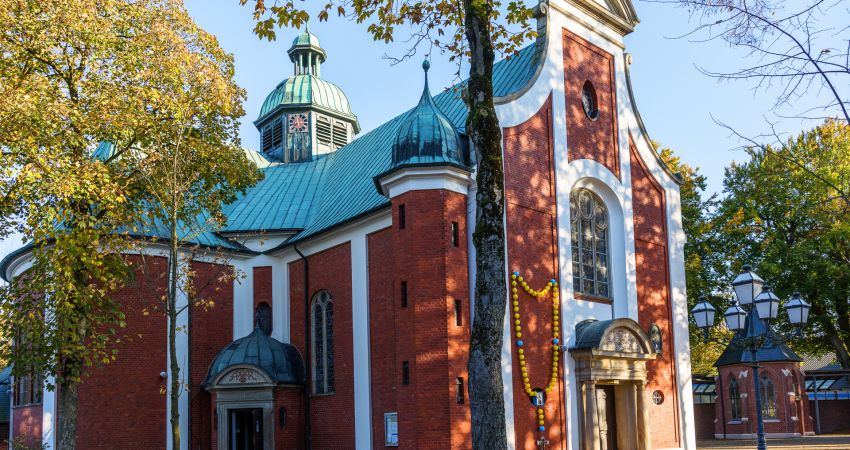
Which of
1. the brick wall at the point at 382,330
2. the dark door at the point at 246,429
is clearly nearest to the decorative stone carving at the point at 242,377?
the dark door at the point at 246,429

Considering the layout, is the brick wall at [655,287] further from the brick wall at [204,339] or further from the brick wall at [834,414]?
the brick wall at [834,414]

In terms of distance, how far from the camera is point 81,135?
1684cm

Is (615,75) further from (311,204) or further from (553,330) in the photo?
(311,204)

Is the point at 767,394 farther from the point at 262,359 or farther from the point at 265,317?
the point at 262,359

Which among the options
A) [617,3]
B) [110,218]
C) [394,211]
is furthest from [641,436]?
[110,218]

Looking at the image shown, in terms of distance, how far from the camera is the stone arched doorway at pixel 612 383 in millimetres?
21172

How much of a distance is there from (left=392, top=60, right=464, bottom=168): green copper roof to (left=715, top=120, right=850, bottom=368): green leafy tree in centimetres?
1909

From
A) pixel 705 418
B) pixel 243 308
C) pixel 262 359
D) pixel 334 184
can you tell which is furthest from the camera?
pixel 705 418

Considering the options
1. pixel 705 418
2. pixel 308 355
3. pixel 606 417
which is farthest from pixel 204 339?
pixel 705 418

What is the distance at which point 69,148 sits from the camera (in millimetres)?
16938

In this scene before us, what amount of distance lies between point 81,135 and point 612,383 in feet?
47.0

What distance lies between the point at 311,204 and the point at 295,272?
2991 millimetres

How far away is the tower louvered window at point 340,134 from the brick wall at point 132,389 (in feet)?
42.0

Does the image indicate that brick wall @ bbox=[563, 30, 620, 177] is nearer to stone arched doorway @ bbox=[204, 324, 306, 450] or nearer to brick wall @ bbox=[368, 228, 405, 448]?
brick wall @ bbox=[368, 228, 405, 448]
